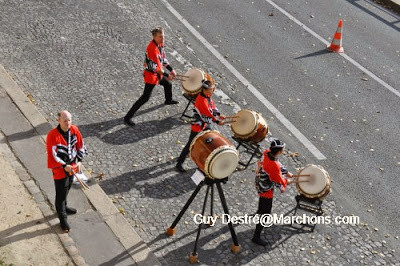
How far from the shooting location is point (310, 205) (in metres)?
9.24

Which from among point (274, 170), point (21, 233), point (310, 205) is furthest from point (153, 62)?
point (21, 233)

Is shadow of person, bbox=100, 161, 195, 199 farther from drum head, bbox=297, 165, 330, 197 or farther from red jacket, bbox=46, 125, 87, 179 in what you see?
drum head, bbox=297, 165, 330, 197

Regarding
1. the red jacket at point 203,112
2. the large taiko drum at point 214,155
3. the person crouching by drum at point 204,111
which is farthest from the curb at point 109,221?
the red jacket at point 203,112

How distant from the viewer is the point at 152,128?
36.1ft

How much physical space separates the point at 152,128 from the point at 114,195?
6.68 feet

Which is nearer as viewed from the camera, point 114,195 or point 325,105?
point 114,195

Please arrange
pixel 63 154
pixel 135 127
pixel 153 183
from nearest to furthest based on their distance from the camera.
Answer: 1. pixel 63 154
2. pixel 153 183
3. pixel 135 127

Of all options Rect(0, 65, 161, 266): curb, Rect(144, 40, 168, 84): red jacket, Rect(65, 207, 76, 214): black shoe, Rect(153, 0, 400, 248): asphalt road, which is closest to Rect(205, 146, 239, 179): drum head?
Rect(0, 65, 161, 266): curb

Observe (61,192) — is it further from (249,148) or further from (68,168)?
(249,148)

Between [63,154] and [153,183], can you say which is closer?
[63,154]

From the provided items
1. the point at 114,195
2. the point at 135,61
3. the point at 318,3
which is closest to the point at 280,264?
the point at 114,195

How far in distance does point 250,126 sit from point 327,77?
14.6 feet

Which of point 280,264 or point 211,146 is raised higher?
point 211,146

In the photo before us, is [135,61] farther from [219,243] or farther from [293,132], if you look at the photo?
[219,243]
